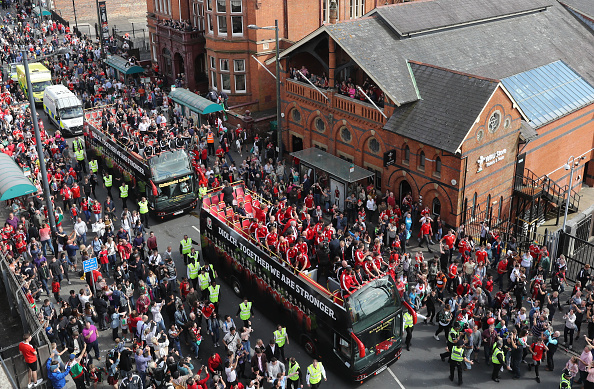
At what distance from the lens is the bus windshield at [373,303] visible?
16.7 meters

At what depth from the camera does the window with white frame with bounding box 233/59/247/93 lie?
40.6 metres

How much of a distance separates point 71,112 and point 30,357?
27.2m

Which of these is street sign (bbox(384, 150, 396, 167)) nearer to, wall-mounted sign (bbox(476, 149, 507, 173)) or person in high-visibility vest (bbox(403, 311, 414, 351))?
wall-mounted sign (bbox(476, 149, 507, 173))

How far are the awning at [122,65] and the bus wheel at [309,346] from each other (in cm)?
3445

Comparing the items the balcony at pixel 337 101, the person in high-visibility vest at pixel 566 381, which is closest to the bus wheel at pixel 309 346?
the person in high-visibility vest at pixel 566 381

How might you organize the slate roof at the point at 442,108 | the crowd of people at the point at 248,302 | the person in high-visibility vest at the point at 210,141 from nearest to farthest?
the crowd of people at the point at 248,302, the slate roof at the point at 442,108, the person in high-visibility vest at the point at 210,141

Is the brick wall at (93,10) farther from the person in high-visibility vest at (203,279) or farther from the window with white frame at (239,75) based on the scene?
the person in high-visibility vest at (203,279)

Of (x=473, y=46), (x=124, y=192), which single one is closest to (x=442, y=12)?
(x=473, y=46)

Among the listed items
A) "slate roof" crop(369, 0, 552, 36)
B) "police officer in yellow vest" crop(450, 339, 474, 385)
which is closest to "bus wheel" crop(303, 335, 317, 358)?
"police officer in yellow vest" crop(450, 339, 474, 385)

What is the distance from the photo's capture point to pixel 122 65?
48219 mm

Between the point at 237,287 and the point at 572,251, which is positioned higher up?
the point at 237,287

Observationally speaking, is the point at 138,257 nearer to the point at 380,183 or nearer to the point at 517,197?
the point at 380,183

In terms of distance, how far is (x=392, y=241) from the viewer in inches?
1005

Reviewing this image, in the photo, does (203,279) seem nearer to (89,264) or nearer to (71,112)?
(89,264)
